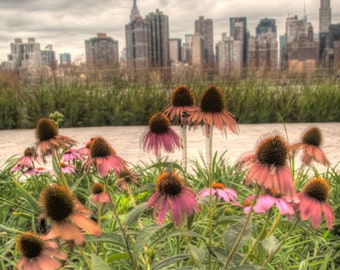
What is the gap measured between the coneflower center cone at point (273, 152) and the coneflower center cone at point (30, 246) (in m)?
0.44

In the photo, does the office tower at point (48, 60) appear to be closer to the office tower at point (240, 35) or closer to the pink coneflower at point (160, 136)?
the office tower at point (240, 35)

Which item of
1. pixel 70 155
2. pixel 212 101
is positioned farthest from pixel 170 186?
pixel 70 155

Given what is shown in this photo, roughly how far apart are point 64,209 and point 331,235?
64.9 inches

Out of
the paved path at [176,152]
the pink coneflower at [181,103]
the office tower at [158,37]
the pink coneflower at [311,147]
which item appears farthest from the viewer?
the office tower at [158,37]

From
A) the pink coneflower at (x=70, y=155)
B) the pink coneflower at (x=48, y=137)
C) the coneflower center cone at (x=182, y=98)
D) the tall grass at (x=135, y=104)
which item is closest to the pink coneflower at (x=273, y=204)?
the coneflower center cone at (x=182, y=98)

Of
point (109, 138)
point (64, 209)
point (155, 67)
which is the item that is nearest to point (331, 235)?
point (64, 209)

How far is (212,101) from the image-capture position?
1.36 meters

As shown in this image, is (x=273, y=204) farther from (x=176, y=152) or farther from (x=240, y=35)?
(x=240, y=35)

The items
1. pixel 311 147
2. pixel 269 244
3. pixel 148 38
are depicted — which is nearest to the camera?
pixel 269 244

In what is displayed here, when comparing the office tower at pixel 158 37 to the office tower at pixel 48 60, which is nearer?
the office tower at pixel 48 60

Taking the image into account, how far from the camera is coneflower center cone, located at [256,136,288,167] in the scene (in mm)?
927

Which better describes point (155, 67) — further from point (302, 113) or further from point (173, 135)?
point (173, 135)

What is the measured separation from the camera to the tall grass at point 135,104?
718 cm

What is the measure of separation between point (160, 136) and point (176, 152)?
335 cm
